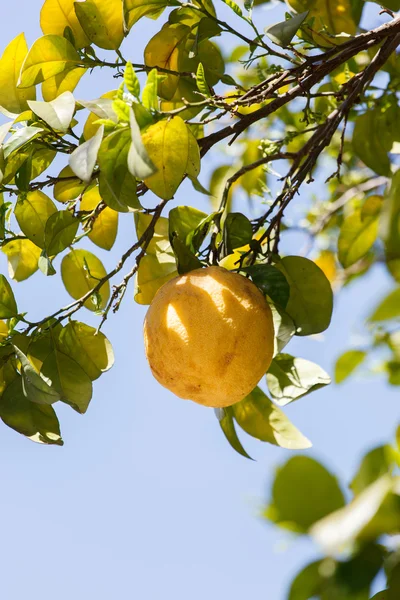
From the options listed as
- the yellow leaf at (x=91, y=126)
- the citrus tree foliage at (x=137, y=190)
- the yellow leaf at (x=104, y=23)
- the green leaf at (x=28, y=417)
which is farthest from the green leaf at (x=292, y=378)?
the yellow leaf at (x=104, y=23)

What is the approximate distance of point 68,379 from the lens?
4.00ft

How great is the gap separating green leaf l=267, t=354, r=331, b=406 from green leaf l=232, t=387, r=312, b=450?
1.6 inches

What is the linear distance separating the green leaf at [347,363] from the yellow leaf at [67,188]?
20.0 inches

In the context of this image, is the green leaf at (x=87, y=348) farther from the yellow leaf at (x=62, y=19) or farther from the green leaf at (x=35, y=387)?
the yellow leaf at (x=62, y=19)

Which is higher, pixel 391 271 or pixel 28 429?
pixel 28 429

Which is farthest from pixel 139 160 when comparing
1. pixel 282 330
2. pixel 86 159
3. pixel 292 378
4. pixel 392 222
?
pixel 292 378

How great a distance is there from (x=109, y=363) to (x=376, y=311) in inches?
30.5

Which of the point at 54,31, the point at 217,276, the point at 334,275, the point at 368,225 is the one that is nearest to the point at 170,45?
the point at 54,31

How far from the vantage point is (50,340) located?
1.27 meters

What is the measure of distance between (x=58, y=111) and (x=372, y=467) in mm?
663

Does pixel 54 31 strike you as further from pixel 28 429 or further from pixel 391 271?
pixel 391 271

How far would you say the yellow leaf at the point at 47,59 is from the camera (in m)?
1.19

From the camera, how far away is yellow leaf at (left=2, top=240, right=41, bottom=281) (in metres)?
1.48

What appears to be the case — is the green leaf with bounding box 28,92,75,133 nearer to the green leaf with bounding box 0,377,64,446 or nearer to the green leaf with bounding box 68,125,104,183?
the green leaf with bounding box 68,125,104,183
